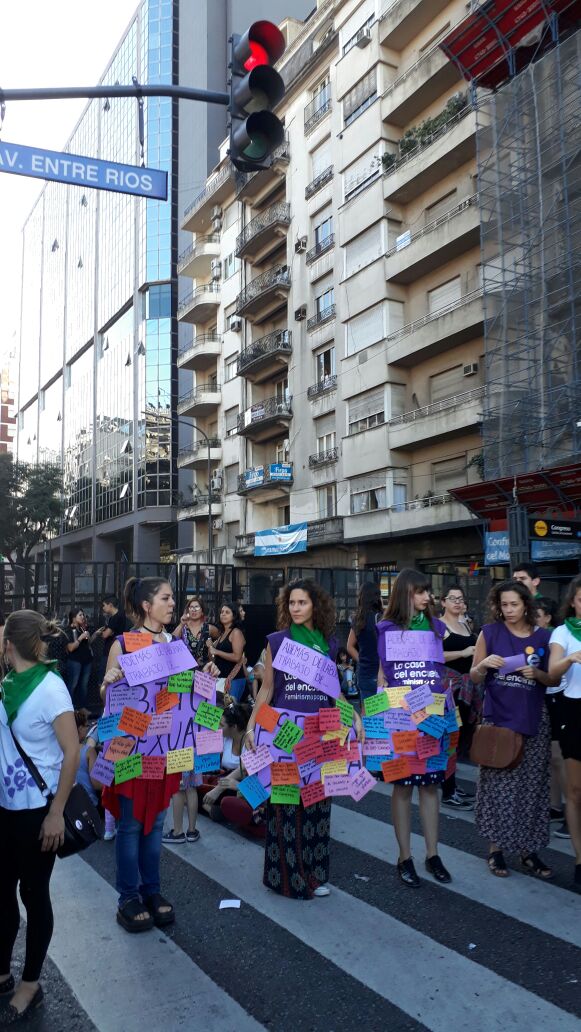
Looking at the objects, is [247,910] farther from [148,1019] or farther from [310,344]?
[310,344]

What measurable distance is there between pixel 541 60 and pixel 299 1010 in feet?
79.7

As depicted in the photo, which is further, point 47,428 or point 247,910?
point 47,428

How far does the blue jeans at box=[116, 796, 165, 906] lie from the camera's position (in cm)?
419

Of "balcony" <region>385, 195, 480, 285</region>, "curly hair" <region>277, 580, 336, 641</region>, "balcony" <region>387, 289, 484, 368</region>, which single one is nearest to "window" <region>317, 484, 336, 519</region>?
"balcony" <region>387, 289, 484, 368</region>

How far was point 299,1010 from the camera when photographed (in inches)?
129

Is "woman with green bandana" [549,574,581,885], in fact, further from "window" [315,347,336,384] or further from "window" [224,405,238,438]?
"window" [224,405,238,438]

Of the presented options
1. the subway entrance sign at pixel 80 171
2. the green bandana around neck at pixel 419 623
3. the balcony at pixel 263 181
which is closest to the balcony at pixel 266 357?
the balcony at pixel 263 181

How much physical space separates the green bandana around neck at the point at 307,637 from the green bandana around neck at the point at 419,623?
66 cm

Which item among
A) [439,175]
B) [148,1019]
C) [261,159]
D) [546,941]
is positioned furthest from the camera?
[439,175]

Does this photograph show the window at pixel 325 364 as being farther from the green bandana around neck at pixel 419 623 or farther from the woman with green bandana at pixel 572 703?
the woman with green bandana at pixel 572 703

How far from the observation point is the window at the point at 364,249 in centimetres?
2938

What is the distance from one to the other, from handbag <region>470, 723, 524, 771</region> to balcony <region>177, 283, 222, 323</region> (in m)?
40.7

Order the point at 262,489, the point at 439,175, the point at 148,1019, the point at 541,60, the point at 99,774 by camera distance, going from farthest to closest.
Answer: the point at 262,489
the point at 439,175
the point at 541,60
the point at 99,774
the point at 148,1019

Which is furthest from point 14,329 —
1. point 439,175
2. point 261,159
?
point 261,159
